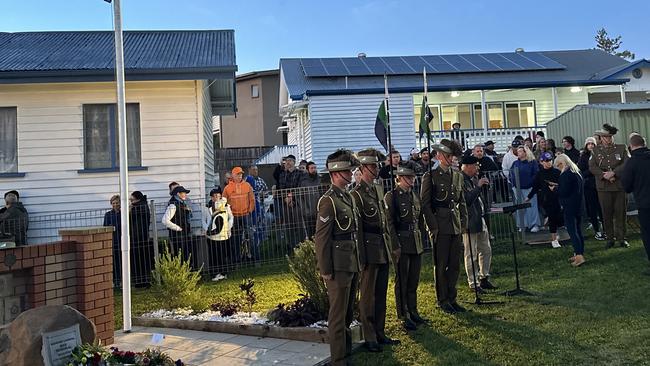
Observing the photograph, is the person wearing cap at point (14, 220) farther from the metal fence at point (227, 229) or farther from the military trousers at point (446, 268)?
the military trousers at point (446, 268)

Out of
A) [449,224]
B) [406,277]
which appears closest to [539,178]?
[449,224]

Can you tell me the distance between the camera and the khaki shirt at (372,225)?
562cm

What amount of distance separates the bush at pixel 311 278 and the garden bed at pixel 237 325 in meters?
0.25

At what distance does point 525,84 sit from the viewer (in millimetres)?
22422

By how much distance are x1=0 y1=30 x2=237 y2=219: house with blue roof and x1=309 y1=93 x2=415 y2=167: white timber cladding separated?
29.5 ft

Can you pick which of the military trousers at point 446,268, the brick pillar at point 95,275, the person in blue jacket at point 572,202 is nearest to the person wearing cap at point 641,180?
the person in blue jacket at point 572,202

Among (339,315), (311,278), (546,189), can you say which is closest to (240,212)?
(311,278)

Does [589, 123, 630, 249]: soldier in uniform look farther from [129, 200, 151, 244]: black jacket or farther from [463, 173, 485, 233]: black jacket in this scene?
[129, 200, 151, 244]: black jacket

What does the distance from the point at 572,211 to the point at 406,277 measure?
12.7 feet

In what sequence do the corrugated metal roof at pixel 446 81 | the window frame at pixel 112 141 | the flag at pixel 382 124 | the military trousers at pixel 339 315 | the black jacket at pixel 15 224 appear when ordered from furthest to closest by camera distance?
1. the corrugated metal roof at pixel 446 81
2. the window frame at pixel 112 141
3. the black jacket at pixel 15 224
4. the flag at pixel 382 124
5. the military trousers at pixel 339 315

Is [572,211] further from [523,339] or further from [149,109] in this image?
[149,109]

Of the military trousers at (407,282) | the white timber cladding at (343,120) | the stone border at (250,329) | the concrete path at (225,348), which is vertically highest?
the white timber cladding at (343,120)

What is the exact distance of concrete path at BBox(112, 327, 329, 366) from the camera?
530 cm

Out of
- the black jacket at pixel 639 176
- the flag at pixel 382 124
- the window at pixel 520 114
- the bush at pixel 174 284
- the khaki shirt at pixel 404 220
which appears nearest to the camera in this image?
the khaki shirt at pixel 404 220
